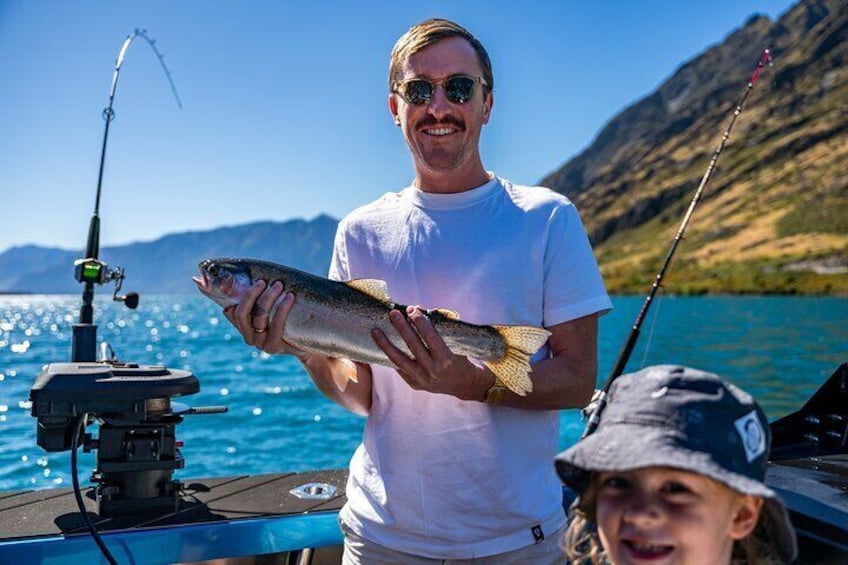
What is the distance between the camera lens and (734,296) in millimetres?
113688

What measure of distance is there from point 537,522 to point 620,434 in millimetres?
847

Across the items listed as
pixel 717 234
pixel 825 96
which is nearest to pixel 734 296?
pixel 717 234

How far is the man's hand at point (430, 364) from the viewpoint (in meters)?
2.66

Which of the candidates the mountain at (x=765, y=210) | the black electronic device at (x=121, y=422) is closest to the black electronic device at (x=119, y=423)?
the black electronic device at (x=121, y=422)

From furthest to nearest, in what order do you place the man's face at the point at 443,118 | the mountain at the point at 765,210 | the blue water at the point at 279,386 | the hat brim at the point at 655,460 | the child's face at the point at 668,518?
the mountain at the point at 765,210
the blue water at the point at 279,386
the man's face at the point at 443,118
the child's face at the point at 668,518
the hat brim at the point at 655,460

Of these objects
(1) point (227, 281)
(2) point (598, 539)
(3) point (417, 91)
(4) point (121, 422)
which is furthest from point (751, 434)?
(4) point (121, 422)

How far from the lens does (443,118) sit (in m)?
3.00

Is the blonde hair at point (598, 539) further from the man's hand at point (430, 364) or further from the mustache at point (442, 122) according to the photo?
the mustache at point (442, 122)

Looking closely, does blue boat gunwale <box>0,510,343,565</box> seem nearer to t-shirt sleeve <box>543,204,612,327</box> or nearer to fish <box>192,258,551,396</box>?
fish <box>192,258,551,396</box>

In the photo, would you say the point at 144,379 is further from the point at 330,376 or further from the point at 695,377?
the point at 695,377

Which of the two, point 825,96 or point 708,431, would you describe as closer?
point 708,431

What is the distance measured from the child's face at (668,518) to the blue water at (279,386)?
7112mm

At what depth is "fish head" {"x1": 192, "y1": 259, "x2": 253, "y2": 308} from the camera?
10.3ft

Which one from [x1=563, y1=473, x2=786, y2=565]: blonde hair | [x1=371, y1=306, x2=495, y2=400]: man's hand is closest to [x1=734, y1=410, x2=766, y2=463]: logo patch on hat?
[x1=563, y1=473, x2=786, y2=565]: blonde hair
